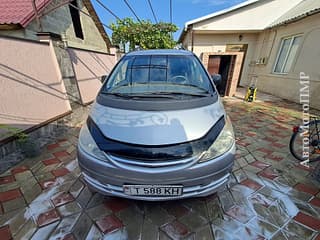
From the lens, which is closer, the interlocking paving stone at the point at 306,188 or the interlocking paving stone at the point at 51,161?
the interlocking paving stone at the point at 306,188

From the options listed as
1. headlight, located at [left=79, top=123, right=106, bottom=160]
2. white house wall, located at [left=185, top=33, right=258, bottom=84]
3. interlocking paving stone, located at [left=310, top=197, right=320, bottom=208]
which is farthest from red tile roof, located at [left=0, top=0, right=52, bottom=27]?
white house wall, located at [left=185, top=33, right=258, bottom=84]

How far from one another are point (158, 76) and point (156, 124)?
3.76ft

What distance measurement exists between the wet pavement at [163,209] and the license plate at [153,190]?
455 mm

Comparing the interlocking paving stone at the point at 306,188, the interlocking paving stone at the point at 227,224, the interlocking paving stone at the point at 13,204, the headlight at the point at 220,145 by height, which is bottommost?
the interlocking paving stone at the point at 306,188

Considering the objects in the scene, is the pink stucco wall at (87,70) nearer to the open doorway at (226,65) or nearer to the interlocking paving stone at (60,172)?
the interlocking paving stone at (60,172)

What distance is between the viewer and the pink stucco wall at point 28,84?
2.78 meters

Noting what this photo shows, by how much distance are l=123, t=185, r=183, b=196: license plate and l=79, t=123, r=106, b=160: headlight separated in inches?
14.3

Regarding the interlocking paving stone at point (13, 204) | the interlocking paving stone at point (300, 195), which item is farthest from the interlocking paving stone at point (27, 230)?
the interlocking paving stone at point (300, 195)

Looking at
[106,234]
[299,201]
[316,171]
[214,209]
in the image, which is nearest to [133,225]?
→ [106,234]

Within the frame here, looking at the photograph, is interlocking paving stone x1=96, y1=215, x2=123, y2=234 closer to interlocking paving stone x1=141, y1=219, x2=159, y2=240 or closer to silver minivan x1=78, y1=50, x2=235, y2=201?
interlocking paving stone x1=141, y1=219, x2=159, y2=240

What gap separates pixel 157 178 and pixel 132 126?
52 centimetres

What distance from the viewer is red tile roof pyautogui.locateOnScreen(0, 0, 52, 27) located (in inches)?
186

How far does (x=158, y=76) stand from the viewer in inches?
97.8

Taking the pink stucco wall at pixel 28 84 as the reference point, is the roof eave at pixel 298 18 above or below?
above
